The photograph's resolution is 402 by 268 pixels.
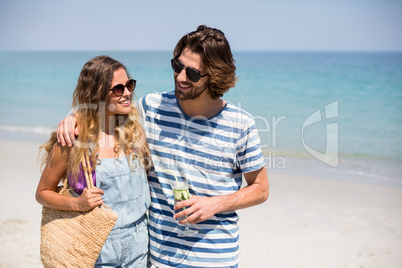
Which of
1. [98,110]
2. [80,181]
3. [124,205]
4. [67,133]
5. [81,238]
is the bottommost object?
[81,238]

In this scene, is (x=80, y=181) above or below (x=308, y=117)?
above

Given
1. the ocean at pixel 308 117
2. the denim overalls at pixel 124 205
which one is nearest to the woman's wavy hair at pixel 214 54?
the denim overalls at pixel 124 205

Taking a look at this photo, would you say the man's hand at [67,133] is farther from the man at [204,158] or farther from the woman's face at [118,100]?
the man at [204,158]

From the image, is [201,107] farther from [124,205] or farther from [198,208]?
[124,205]

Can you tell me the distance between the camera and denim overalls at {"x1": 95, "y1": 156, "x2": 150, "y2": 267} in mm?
2520

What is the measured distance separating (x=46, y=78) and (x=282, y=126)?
920 inches

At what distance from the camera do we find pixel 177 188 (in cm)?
240

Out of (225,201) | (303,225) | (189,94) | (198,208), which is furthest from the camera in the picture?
(303,225)

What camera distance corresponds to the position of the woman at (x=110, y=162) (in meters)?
2.47

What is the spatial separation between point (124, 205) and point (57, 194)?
15.7 inches

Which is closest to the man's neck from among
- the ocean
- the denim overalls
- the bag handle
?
the denim overalls

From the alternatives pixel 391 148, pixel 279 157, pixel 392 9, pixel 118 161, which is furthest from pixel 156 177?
pixel 392 9

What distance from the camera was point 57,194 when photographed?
249cm

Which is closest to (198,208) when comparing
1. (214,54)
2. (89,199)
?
(89,199)
